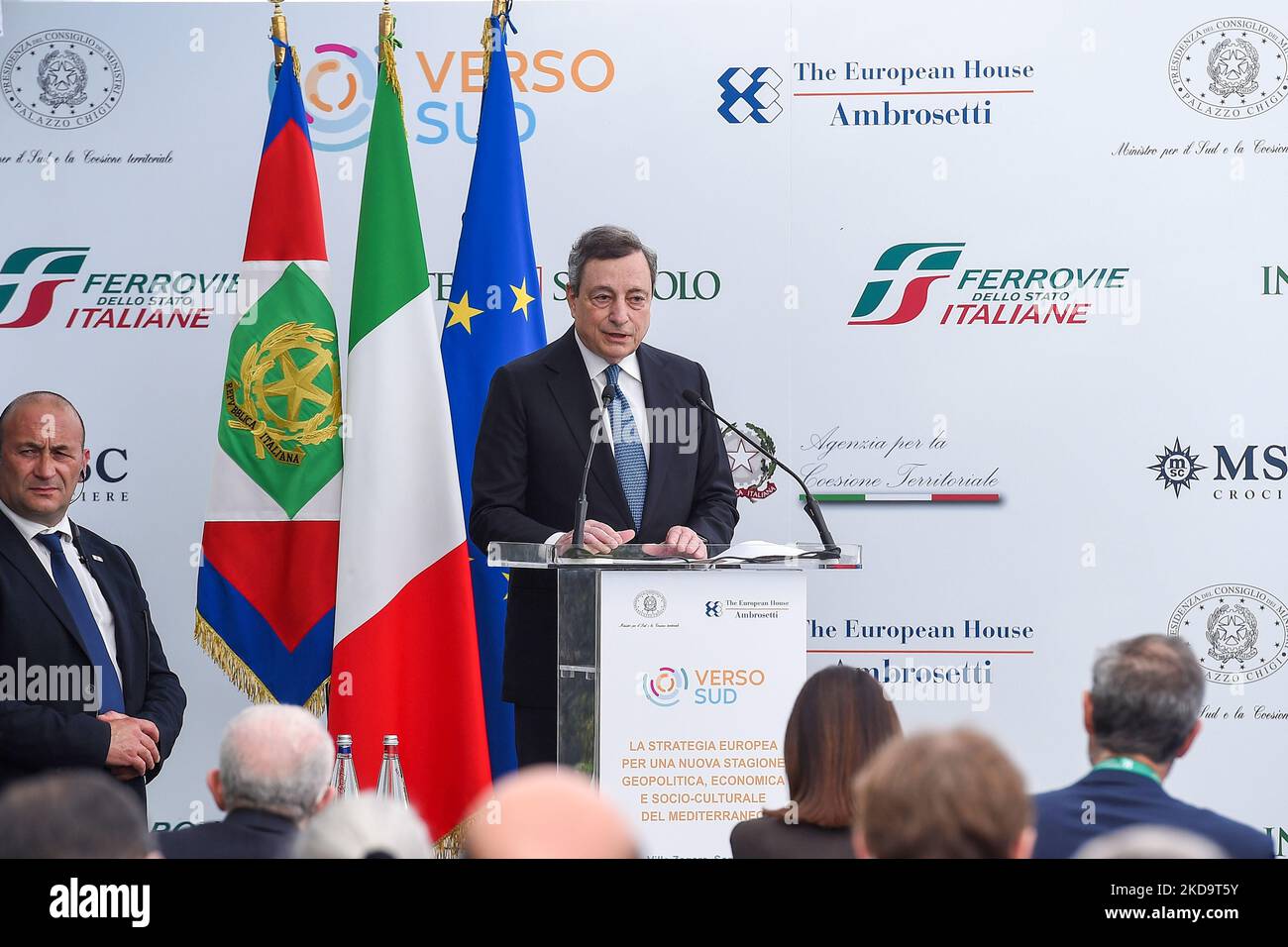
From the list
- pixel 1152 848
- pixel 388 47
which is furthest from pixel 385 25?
pixel 1152 848

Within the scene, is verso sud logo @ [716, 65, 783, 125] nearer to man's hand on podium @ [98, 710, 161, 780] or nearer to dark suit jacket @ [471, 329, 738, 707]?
dark suit jacket @ [471, 329, 738, 707]

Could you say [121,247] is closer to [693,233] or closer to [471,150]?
[471,150]

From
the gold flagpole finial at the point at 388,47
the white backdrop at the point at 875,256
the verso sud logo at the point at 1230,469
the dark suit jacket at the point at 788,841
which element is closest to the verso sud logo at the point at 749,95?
the white backdrop at the point at 875,256

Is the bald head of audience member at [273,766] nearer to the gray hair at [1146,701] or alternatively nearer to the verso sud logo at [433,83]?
the gray hair at [1146,701]

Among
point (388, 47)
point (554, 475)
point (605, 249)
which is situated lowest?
point (554, 475)

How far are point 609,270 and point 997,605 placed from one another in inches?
89.5

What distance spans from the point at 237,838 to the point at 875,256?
3.85 metres

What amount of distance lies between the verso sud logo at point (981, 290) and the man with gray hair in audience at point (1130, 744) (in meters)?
3.03

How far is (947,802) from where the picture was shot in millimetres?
1412

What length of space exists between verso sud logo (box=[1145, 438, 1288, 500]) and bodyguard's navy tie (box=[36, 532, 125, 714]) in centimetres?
374

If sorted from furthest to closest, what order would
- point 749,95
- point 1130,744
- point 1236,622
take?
point 749,95 < point 1236,622 < point 1130,744

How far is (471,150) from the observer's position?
5.43m

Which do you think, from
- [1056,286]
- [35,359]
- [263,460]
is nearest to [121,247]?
[35,359]

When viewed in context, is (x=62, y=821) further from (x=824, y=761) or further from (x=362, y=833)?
(x=824, y=761)
